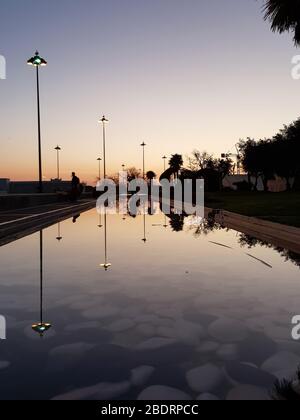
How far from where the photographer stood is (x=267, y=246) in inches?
427

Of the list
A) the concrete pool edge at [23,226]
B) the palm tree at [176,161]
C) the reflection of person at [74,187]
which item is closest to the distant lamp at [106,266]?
the concrete pool edge at [23,226]

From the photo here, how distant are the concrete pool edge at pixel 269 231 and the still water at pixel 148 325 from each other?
1597 millimetres

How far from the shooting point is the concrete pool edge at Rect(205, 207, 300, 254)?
11031 millimetres

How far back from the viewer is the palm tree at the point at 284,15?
1512 cm

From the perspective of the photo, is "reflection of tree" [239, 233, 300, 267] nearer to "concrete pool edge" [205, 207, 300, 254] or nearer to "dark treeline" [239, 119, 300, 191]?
"concrete pool edge" [205, 207, 300, 254]

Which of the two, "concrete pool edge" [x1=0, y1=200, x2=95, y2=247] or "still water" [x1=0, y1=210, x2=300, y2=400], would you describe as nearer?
"still water" [x1=0, y1=210, x2=300, y2=400]

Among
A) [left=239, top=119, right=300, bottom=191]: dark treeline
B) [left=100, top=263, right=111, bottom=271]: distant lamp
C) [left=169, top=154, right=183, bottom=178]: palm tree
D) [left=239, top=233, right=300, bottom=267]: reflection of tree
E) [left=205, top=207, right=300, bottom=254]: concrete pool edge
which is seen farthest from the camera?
[left=169, top=154, right=183, bottom=178]: palm tree

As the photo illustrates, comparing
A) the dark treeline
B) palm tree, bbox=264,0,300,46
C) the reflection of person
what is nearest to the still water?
palm tree, bbox=264,0,300,46

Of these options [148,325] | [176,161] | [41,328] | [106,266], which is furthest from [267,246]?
[176,161]

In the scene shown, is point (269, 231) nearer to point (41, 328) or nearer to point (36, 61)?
point (41, 328)

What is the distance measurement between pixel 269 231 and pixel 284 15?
8.38 metres

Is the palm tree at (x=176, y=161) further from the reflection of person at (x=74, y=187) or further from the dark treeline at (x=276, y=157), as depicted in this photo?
the reflection of person at (x=74, y=187)

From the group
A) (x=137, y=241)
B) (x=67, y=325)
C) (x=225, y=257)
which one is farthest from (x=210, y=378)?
(x=137, y=241)

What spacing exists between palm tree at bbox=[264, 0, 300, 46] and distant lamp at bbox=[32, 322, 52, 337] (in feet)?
49.0
